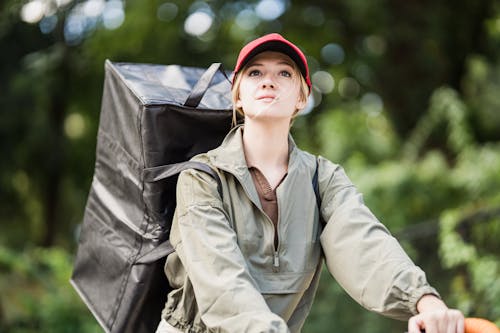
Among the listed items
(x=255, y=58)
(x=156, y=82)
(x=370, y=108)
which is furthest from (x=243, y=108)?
(x=370, y=108)

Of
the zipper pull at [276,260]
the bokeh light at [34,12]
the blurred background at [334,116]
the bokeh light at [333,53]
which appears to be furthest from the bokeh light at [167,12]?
the zipper pull at [276,260]

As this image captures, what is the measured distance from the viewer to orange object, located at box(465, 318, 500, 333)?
1913mm

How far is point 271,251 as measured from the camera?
244 centimetres

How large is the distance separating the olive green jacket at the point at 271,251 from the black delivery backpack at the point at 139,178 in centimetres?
12

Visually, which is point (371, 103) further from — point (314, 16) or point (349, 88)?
point (314, 16)

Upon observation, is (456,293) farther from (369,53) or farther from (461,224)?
(369,53)

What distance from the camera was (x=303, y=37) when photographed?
13.2m

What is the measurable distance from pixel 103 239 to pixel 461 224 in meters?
3.34

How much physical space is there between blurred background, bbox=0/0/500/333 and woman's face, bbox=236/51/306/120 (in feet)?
10.5

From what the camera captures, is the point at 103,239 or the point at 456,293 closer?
the point at 103,239

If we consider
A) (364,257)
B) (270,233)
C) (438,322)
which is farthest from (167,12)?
(438,322)

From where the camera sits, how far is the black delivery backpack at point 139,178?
279 centimetres

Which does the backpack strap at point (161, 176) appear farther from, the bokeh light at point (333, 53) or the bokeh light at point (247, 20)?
the bokeh light at point (333, 53)

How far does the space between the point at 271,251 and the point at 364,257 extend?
301mm
